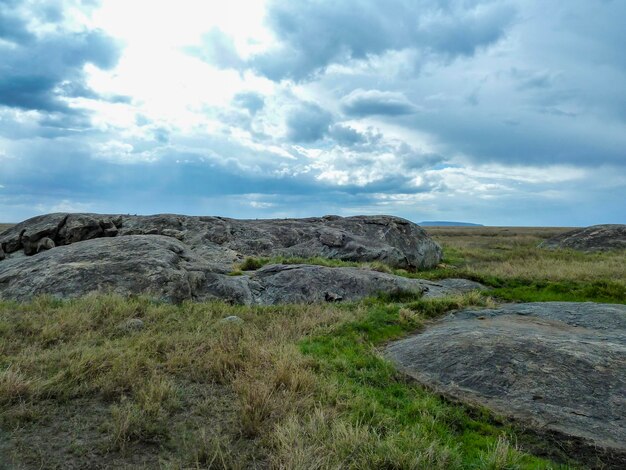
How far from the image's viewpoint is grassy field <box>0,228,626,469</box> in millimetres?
4598

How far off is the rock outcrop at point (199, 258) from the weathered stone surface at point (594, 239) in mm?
17583

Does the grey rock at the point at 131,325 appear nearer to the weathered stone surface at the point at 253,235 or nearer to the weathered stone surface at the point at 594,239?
the weathered stone surface at the point at 253,235

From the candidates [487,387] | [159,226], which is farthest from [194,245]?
[487,387]

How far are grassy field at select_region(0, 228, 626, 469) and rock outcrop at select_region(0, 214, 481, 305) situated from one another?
3.33 m

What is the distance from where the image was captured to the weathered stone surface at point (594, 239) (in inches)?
1368

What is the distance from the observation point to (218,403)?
6.01m

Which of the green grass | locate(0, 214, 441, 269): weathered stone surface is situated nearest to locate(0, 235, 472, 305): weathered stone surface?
locate(0, 214, 441, 269): weathered stone surface

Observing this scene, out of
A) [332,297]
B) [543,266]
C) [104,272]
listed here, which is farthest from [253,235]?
[543,266]

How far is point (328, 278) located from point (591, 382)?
961cm

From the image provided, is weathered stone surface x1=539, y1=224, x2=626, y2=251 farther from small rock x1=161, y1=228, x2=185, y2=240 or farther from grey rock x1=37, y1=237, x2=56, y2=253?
grey rock x1=37, y1=237, x2=56, y2=253

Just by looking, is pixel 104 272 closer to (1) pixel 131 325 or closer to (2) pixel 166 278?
(2) pixel 166 278

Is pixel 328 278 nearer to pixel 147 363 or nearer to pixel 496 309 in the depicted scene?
pixel 496 309

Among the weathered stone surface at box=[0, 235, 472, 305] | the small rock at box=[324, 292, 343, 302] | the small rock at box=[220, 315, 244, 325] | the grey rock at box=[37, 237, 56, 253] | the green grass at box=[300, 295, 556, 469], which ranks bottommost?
the green grass at box=[300, 295, 556, 469]

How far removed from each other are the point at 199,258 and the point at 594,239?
34563 millimetres
